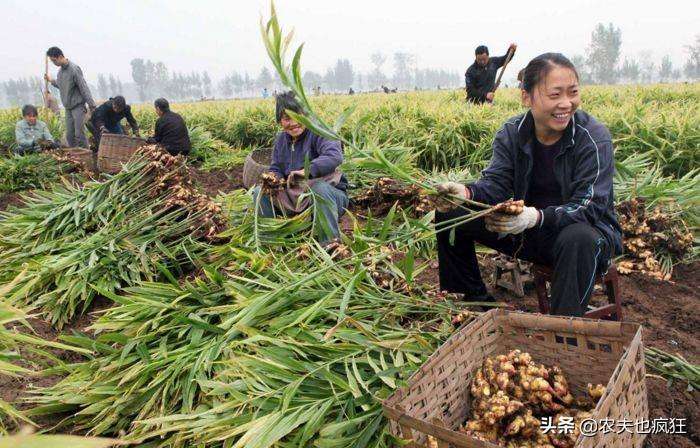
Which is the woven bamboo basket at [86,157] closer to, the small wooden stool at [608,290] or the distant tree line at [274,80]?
the small wooden stool at [608,290]

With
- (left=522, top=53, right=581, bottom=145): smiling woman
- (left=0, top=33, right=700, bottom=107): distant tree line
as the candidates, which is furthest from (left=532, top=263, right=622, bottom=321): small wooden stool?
(left=0, top=33, right=700, bottom=107): distant tree line

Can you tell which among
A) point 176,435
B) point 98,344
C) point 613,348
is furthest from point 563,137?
point 98,344

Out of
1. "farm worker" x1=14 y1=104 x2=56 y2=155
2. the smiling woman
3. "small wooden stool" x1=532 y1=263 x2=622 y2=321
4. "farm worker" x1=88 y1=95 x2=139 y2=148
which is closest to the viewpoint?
the smiling woman

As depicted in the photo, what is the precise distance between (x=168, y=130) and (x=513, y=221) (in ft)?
17.5

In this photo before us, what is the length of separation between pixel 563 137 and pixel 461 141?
116 inches

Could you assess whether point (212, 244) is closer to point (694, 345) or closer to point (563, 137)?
point (563, 137)

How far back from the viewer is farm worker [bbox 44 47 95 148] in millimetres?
6746

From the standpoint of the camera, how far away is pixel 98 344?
1.96 meters

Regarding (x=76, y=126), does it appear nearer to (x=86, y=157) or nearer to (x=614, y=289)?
(x=86, y=157)

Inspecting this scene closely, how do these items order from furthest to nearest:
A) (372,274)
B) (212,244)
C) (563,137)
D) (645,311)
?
(212,244)
(645,311)
(372,274)
(563,137)

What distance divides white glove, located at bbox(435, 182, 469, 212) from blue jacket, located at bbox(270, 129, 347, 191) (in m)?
1.12

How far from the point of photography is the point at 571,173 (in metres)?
1.91

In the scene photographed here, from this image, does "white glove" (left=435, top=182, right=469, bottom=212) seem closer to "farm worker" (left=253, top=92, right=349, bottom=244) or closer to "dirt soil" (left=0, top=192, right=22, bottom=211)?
"farm worker" (left=253, top=92, right=349, bottom=244)

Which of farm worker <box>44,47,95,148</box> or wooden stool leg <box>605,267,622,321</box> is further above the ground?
farm worker <box>44,47,95,148</box>
